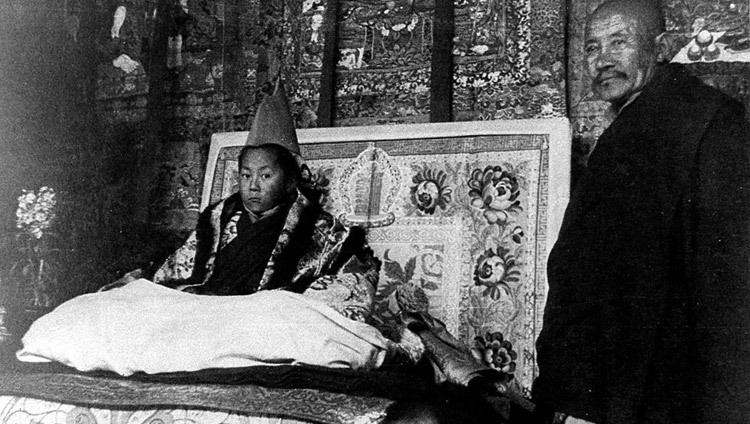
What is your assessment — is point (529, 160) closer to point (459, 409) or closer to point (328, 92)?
point (328, 92)

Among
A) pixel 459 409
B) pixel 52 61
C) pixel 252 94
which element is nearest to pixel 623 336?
pixel 459 409

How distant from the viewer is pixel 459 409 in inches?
88.4

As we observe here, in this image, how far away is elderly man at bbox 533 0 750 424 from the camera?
200cm

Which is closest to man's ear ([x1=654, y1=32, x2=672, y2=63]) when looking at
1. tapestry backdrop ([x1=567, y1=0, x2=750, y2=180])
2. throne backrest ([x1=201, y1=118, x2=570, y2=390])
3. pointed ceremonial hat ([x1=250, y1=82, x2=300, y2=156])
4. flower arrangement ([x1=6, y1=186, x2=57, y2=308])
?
tapestry backdrop ([x1=567, y1=0, x2=750, y2=180])

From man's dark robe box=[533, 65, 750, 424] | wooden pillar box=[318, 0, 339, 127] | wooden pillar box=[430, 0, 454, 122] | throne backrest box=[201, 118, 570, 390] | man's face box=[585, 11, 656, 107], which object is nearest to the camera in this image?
man's dark robe box=[533, 65, 750, 424]

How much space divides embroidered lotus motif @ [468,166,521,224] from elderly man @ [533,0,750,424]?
0.99 meters

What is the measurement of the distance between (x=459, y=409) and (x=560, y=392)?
A: 0.27m

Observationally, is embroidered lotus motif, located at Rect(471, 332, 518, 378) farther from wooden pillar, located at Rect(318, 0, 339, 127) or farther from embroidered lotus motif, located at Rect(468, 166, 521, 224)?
wooden pillar, located at Rect(318, 0, 339, 127)

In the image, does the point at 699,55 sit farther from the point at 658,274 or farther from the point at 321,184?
the point at 321,184

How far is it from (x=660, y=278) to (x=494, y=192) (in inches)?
52.3

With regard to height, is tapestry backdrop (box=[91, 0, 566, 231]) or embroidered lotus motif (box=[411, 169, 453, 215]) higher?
tapestry backdrop (box=[91, 0, 566, 231])

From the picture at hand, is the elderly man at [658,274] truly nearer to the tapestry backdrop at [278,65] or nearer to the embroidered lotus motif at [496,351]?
the embroidered lotus motif at [496,351]

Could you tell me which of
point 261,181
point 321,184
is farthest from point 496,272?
point 261,181

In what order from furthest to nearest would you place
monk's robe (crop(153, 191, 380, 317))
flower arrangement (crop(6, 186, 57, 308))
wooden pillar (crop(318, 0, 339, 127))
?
1. wooden pillar (crop(318, 0, 339, 127))
2. flower arrangement (crop(6, 186, 57, 308))
3. monk's robe (crop(153, 191, 380, 317))
